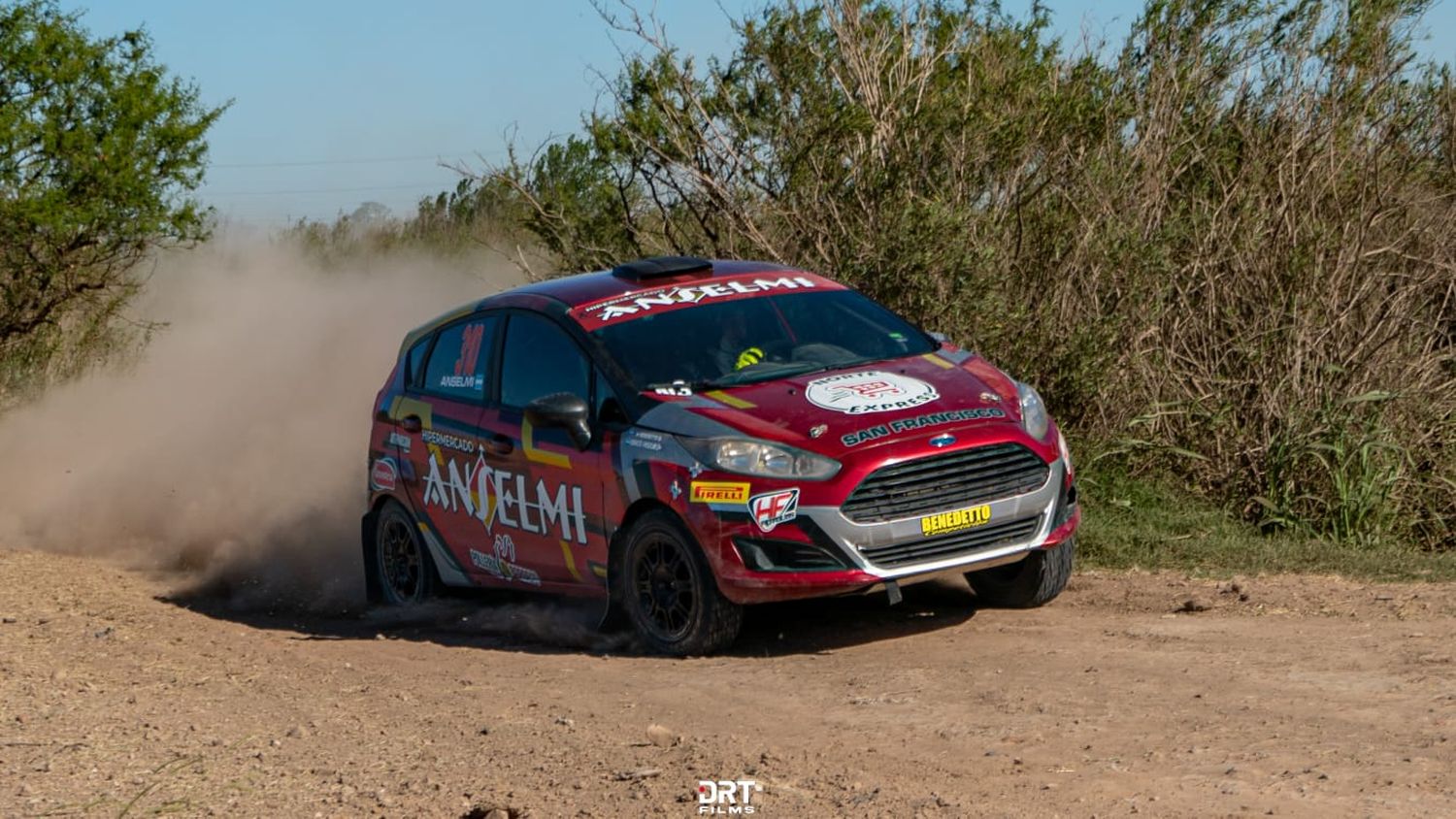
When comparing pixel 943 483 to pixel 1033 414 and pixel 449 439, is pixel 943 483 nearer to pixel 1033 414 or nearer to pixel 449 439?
pixel 1033 414

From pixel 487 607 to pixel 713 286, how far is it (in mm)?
2260

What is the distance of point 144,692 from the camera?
738 centimetres

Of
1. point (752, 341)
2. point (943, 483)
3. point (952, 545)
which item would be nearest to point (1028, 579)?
point (952, 545)

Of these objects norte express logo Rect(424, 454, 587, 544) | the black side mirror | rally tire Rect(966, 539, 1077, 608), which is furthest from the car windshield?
rally tire Rect(966, 539, 1077, 608)

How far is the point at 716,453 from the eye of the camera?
7.30m

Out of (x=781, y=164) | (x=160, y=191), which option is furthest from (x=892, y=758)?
(x=160, y=191)

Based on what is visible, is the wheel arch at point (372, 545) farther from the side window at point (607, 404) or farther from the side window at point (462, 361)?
the side window at point (607, 404)

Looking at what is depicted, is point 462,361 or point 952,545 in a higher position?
point 462,361

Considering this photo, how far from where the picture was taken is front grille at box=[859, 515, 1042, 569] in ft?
23.6

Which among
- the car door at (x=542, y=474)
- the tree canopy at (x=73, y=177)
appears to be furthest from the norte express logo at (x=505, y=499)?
the tree canopy at (x=73, y=177)

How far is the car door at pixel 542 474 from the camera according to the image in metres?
7.98

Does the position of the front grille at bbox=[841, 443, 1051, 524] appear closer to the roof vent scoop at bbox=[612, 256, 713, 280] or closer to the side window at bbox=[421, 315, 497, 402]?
the roof vent scoop at bbox=[612, 256, 713, 280]

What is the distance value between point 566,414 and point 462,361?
5.11ft

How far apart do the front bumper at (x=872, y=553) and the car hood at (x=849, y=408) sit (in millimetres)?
326
